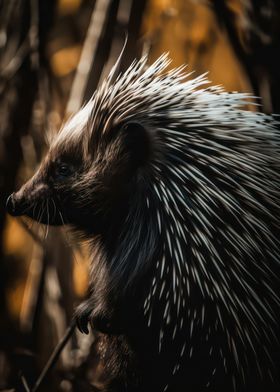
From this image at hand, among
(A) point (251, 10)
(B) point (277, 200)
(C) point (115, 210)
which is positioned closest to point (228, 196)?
(B) point (277, 200)

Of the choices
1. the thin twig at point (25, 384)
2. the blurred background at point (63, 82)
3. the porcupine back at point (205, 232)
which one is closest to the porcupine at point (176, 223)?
the porcupine back at point (205, 232)

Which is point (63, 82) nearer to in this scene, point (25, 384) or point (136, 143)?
point (136, 143)

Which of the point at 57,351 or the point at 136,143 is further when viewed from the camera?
the point at 57,351

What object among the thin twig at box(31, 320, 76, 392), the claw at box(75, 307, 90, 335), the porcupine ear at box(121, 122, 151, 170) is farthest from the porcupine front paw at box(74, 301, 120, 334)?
the porcupine ear at box(121, 122, 151, 170)

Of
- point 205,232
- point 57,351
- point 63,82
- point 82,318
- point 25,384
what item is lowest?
point 25,384

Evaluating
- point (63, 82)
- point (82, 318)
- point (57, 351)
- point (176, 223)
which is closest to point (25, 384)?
point (57, 351)

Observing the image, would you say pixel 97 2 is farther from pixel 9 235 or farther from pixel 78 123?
pixel 9 235
